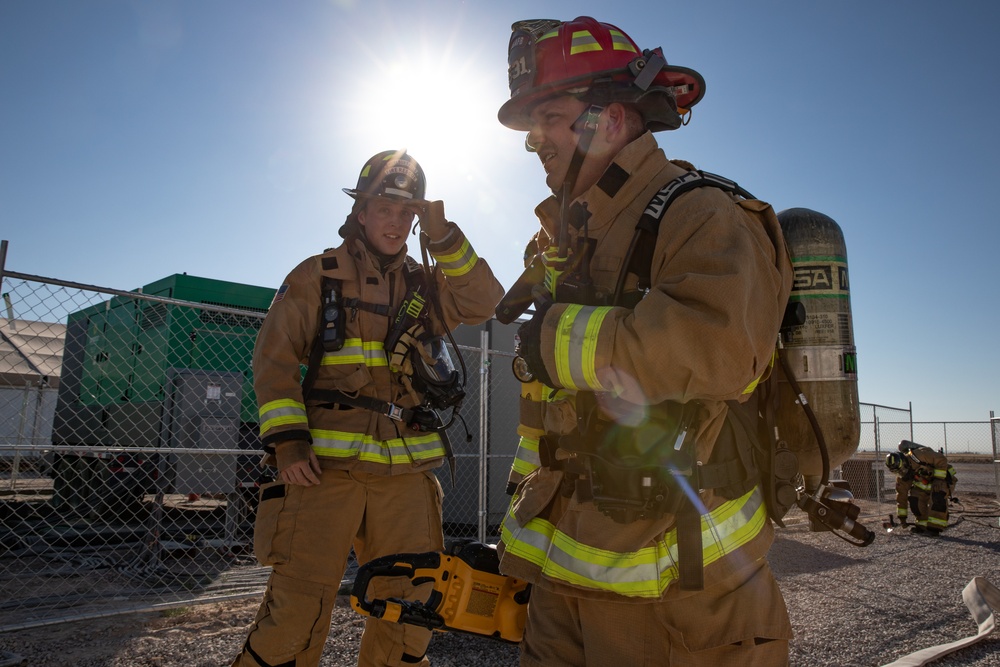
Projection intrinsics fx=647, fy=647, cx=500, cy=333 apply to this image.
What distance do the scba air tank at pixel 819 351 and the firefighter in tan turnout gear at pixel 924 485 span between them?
10.5 metres

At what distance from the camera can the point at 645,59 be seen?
173 centimetres

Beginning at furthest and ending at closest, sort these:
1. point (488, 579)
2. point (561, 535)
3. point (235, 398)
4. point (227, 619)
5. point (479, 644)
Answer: point (235, 398) → point (227, 619) → point (479, 644) → point (488, 579) → point (561, 535)

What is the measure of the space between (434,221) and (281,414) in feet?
3.57

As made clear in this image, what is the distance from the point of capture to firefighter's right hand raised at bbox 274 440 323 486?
8.87ft

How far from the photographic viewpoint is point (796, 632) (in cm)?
455

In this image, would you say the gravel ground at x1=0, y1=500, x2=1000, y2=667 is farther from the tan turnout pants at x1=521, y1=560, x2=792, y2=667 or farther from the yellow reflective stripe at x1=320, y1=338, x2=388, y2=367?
the tan turnout pants at x1=521, y1=560, x2=792, y2=667

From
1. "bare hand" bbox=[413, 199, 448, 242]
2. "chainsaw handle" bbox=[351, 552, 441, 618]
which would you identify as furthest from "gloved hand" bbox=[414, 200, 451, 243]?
"chainsaw handle" bbox=[351, 552, 441, 618]

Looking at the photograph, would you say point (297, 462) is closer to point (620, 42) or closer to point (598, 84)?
point (598, 84)

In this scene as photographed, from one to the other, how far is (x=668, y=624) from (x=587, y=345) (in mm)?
683

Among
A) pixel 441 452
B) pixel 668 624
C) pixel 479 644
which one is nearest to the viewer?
pixel 668 624

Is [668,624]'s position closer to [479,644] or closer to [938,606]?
[479,644]

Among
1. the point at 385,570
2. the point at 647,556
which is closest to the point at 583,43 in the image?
the point at 647,556

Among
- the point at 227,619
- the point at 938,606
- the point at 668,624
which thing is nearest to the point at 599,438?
the point at 668,624

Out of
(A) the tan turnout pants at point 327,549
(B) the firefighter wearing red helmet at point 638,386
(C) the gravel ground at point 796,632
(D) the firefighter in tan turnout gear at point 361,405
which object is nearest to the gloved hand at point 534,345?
(B) the firefighter wearing red helmet at point 638,386
